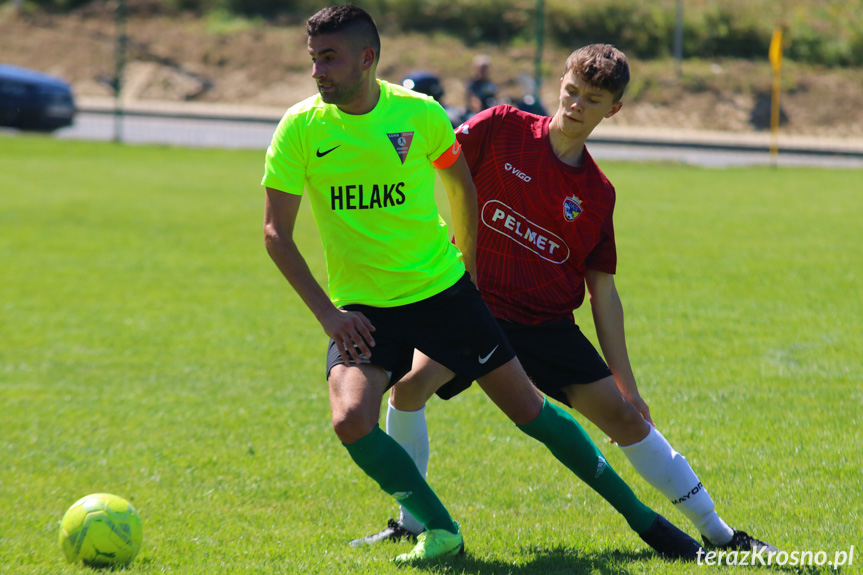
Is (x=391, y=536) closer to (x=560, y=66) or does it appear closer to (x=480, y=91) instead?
(x=480, y=91)

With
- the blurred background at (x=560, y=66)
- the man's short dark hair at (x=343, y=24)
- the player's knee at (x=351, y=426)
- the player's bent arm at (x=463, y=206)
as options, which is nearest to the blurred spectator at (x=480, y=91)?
the blurred background at (x=560, y=66)

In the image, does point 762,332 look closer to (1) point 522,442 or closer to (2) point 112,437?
(1) point 522,442

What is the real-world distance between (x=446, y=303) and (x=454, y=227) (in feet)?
1.31

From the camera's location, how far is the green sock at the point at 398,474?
10.5 ft

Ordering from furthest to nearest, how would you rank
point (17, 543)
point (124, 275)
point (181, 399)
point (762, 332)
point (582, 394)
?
point (124, 275) < point (762, 332) < point (181, 399) < point (17, 543) < point (582, 394)

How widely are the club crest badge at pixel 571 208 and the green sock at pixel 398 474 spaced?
3.54 ft

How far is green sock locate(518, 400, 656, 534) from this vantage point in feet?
11.3

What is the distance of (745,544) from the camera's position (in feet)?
11.4

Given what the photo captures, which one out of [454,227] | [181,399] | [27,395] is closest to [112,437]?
[181,399]

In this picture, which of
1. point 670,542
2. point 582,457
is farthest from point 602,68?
point 670,542

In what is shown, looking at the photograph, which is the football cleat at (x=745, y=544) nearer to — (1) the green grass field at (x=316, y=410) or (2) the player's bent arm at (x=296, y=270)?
(1) the green grass field at (x=316, y=410)

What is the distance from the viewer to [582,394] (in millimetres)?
3479

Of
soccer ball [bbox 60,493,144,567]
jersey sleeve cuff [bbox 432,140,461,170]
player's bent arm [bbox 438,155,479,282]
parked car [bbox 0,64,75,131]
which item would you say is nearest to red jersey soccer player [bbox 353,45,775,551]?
player's bent arm [bbox 438,155,479,282]

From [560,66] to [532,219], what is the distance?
65.6ft
